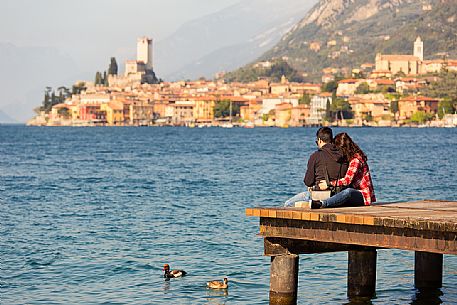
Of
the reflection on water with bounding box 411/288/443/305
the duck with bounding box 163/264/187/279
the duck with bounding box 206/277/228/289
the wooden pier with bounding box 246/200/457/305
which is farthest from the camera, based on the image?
the duck with bounding box 163/264/187/279

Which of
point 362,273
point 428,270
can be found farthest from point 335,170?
point 428,270

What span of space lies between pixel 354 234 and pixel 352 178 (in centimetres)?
160

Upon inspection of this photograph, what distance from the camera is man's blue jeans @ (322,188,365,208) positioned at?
15.4m

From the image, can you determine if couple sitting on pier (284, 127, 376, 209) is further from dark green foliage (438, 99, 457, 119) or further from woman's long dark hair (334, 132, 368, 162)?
dark green foliage (438, 99, 457, 119)

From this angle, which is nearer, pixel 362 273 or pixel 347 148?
pixel 347 148

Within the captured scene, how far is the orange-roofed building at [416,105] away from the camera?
197 metres

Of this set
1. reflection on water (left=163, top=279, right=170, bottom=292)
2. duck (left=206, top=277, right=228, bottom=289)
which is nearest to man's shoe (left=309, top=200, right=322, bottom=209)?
duck (left=206, top=277, right=228, bottom=289)

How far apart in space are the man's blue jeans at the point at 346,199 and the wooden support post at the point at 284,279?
922 mm

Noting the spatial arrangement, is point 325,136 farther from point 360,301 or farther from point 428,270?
point 428,270

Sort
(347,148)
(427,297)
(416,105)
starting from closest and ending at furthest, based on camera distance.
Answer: (347,148)
(427,297)
(416,105)

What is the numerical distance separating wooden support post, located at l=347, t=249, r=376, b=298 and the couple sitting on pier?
873 millimetres

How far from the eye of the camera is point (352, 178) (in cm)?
1570

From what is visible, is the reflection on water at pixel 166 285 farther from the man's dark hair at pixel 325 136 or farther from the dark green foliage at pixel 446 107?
the dark green foliage at pixel 446 107

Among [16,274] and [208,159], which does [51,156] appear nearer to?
[208,159]
